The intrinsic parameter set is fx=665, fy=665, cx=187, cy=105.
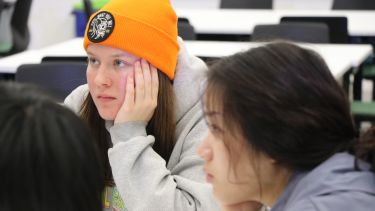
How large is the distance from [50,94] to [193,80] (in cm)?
97

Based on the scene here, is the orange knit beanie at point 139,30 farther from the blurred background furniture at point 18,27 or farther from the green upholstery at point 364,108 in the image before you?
the blurred background furniture at point 18,27

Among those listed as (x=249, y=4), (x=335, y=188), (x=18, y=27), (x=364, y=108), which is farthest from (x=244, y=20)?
(x=335, y=188)

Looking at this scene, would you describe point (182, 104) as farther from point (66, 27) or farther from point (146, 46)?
point (66, 27)

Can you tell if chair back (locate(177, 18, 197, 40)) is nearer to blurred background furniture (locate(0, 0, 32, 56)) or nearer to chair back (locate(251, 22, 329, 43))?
chair back (locate(251, 22, 329, 43))

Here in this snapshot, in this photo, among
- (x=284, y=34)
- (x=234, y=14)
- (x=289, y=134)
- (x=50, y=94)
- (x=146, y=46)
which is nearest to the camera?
(x=50, y=94)

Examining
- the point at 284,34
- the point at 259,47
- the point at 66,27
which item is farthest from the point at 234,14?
the point at 259,47

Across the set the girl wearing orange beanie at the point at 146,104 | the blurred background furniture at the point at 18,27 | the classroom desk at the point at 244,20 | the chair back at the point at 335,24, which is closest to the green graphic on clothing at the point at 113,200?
the girl wearing orange beanie at the point at 146,104

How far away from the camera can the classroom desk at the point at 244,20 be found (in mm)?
4473

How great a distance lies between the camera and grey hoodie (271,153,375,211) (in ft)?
3.62

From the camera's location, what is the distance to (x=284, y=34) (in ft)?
12.1

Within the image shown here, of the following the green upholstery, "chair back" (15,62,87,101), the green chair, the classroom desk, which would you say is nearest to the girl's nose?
"chair back" (15,62,87,101)

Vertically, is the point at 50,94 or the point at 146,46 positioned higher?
the point at 50,94

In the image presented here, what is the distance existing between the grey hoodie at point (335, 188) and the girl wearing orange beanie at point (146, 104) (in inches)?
16.9

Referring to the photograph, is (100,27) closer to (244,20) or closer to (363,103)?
(363,103)
